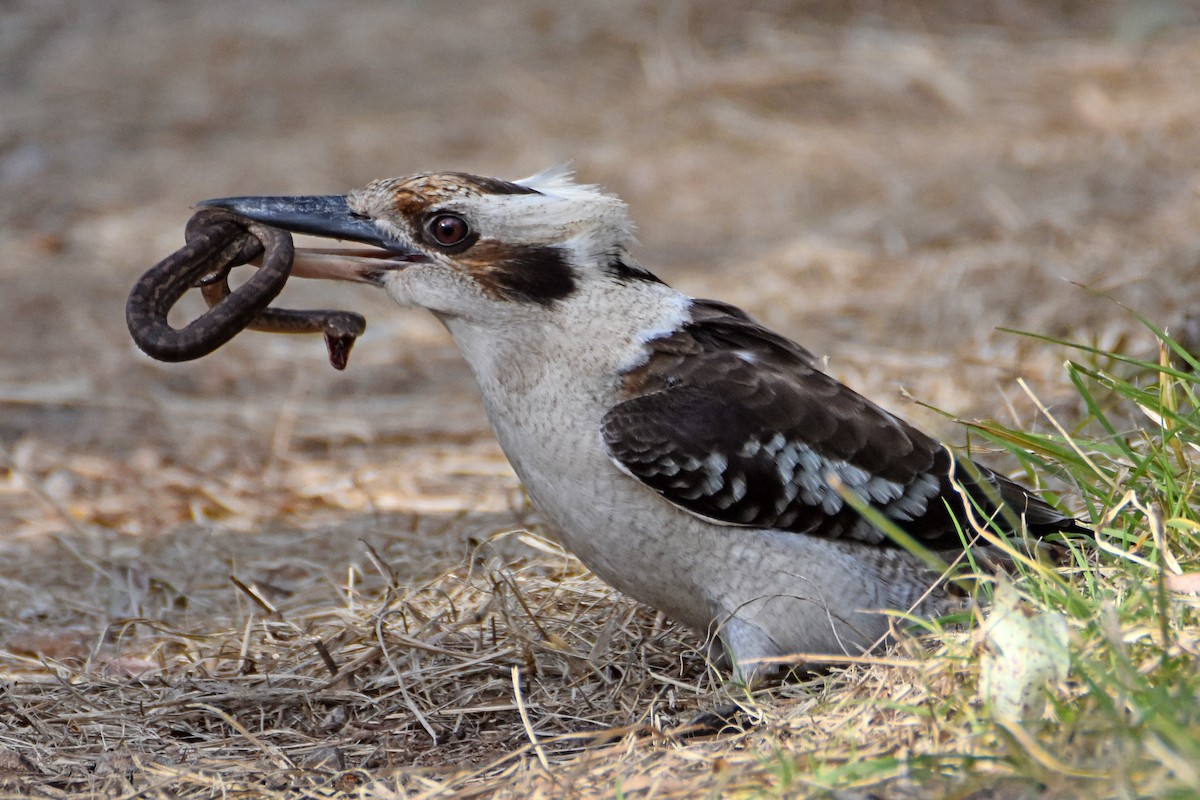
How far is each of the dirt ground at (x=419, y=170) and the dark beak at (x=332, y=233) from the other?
0.88 m

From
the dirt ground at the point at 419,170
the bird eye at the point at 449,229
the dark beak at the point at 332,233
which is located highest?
the bird eye at the point at 449,229

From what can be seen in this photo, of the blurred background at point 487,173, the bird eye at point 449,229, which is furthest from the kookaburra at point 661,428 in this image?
the blurred background at point 487,173

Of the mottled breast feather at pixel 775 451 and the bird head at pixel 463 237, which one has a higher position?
the bird head at pixel 463 237

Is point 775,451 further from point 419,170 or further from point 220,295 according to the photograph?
point 419,170

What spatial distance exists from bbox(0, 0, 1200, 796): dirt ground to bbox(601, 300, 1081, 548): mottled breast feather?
50cm

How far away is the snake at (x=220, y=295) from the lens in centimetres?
336

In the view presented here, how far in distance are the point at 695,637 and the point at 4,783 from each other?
68.1 inches

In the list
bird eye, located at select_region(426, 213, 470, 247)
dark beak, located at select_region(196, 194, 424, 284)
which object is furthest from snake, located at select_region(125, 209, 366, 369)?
bird eye, located at select_region(426, 213, 470, 247)

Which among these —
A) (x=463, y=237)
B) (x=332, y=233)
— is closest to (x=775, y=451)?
(x=463, y=237)

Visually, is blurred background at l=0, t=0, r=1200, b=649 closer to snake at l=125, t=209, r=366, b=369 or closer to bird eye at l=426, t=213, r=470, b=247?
snake at l=125, t=209, r=366, b=369

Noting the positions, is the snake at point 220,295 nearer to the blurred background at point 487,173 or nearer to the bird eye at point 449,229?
the bird eye at point 449,229

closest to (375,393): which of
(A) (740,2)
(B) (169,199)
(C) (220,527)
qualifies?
(C) (220,527)

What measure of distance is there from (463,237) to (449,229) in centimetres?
4

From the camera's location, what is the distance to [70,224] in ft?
29.1
